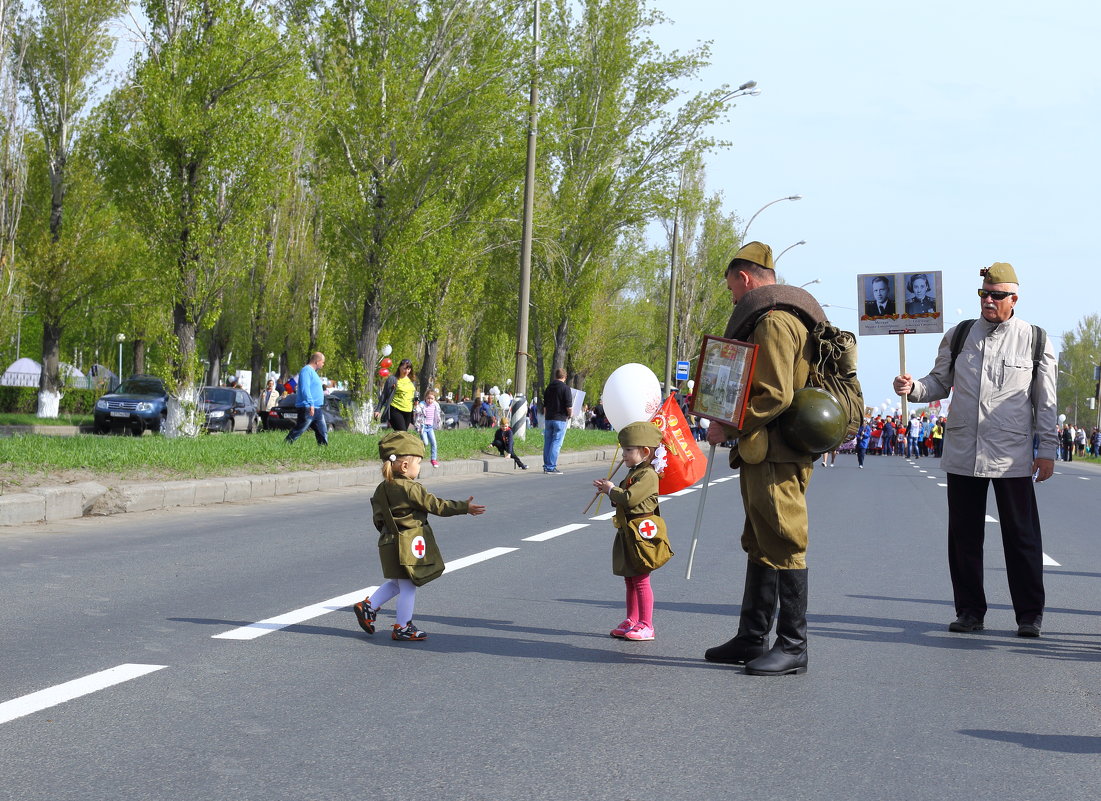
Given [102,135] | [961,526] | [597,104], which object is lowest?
[961,526]

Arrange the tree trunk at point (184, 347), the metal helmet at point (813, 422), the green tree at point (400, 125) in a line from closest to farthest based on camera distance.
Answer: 1. the metal helmet at point (813, 422)
2. the tree trunk at point (184, 347)
3. the green tree at point (400, 125)

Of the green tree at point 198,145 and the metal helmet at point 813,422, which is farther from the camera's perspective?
the green tree at point 198,145

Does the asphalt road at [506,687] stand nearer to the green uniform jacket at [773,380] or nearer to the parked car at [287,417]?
the green uniform jacket at [773,380]

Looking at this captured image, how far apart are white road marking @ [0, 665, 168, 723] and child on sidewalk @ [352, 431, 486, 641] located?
1.20 m

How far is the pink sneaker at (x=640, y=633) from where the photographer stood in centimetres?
655

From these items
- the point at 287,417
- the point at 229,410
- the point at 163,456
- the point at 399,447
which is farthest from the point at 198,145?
the point at 399,447

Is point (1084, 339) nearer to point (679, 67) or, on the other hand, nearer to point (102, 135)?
point (679, 67)

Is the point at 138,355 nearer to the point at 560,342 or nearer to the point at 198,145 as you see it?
the point at 560,342

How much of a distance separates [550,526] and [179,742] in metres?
8.39

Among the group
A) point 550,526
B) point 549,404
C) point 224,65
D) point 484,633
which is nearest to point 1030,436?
point 484,633

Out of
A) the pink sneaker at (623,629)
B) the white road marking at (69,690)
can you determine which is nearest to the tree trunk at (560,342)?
the pink sneaker at (623,629)

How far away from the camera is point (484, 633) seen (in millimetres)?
6602

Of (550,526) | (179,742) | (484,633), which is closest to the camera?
(179,742)

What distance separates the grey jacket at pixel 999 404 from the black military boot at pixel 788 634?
1.61 meters
